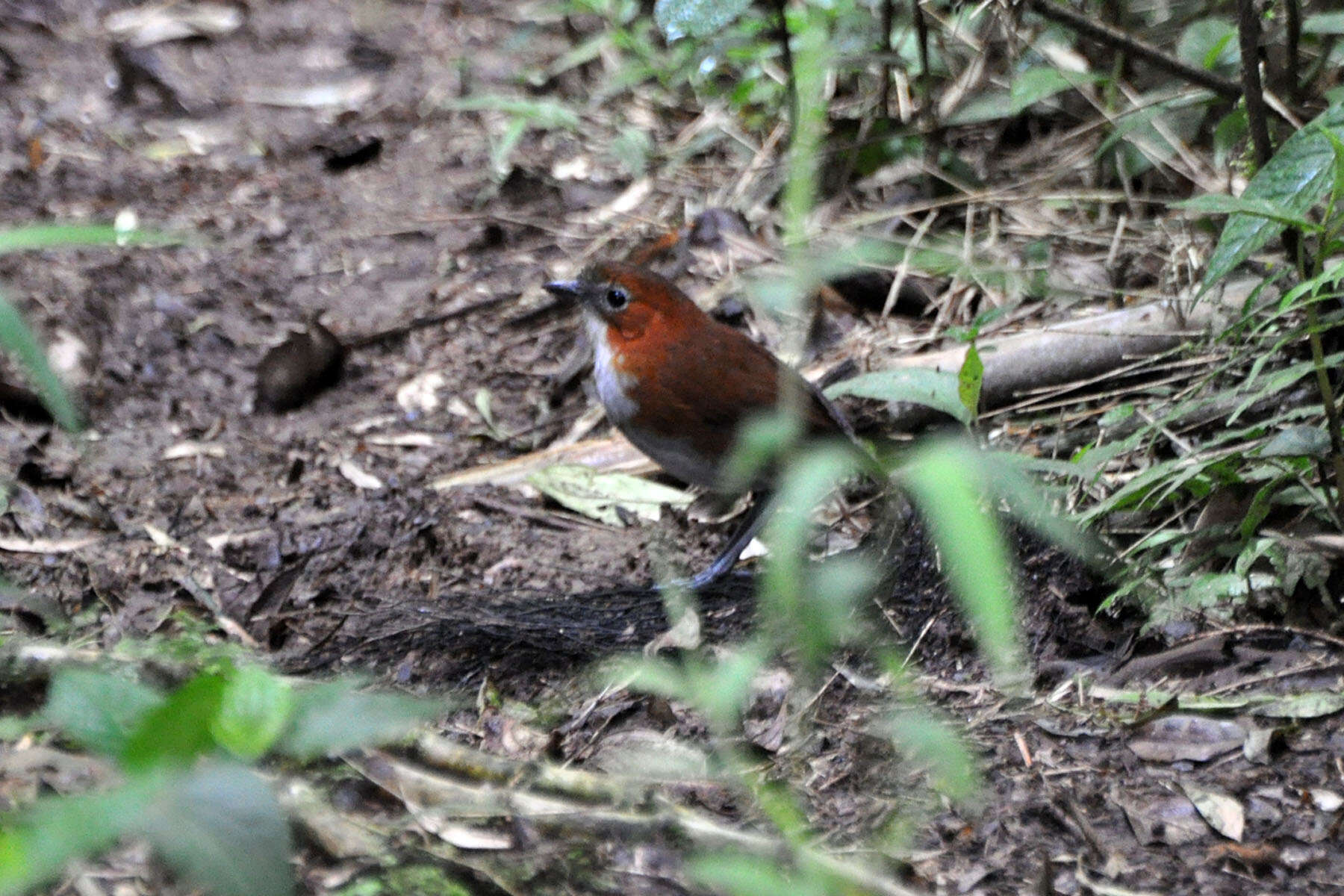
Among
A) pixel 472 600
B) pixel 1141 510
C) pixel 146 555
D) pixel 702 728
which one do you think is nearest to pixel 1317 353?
pixel 1141 510

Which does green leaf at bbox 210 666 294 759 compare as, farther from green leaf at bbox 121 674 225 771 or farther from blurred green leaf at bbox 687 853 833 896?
blurred green leaf at bbox 687 853 833 896

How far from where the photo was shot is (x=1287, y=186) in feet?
9.70

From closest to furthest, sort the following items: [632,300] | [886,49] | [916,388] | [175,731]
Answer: [175,731], [916,388], [632,300], [886,49]

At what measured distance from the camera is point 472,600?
3840 millimetres

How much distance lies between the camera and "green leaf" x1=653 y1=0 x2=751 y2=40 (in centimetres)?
387

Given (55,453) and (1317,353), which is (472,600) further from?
(1317,353)

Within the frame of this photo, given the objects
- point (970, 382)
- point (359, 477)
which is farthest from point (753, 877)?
point (359, 477)

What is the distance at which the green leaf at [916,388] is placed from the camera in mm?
3262

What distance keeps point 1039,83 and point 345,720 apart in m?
4.13

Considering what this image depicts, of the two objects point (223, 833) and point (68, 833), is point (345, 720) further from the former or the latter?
point (68, 833)

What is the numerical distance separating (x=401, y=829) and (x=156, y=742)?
777 mm

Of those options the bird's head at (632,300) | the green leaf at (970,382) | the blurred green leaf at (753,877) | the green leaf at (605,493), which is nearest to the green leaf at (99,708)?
the blurred green leaf at (753,877)

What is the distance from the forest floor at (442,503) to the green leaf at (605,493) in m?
0.07

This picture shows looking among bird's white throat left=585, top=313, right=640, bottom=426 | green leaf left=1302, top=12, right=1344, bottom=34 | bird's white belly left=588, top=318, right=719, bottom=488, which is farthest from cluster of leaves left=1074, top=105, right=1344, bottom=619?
bird's white throat left=585, top=313, right=640, bottom=426
